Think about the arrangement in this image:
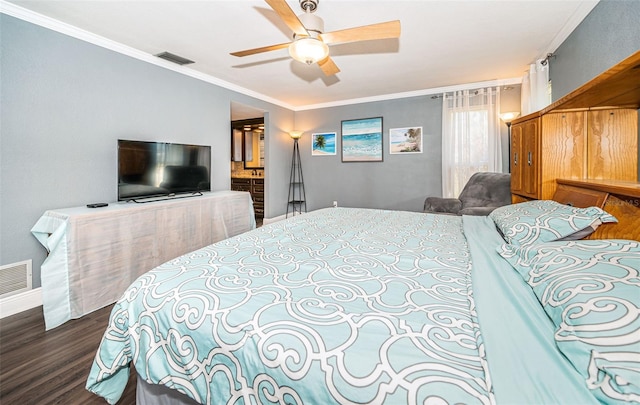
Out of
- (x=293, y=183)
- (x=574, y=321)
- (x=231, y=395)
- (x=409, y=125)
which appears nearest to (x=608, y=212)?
→ (x=574, y=321)

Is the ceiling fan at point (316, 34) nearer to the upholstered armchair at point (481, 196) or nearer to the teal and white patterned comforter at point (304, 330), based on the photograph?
the teal and white patterned comforter at point (304, 330)

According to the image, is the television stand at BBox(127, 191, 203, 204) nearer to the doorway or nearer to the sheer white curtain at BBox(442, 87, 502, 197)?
the doorway

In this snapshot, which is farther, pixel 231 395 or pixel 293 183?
pixel 293 183

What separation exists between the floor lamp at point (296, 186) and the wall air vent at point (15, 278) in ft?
13.1

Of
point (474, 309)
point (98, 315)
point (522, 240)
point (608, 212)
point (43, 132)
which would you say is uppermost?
point (43, 132)

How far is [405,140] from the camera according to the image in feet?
16.5

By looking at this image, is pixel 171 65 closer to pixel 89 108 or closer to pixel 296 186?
pixel 89 108

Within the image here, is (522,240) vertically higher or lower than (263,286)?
higher

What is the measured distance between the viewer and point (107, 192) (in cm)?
299

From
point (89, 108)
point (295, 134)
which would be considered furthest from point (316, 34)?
point (295, 134)

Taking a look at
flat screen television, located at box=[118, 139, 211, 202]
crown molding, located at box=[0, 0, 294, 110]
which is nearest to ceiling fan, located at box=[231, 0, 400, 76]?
flat screen television, located at box=[118, 139, 211, 202]

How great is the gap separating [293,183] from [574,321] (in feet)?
17.9

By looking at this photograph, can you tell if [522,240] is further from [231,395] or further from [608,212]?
[231,395]

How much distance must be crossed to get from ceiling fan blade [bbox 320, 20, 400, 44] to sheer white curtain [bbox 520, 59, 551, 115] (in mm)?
2420
